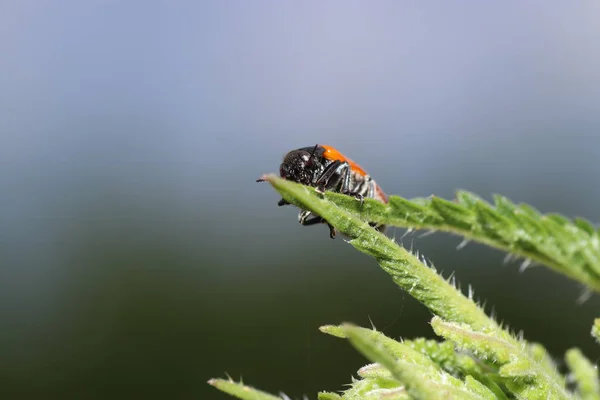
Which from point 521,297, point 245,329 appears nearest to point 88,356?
point 245,329

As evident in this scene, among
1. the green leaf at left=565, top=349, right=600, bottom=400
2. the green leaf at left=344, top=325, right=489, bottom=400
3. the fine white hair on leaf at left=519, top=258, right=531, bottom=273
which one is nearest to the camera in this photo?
the green leaf at left=344, top=325, right=489, bottom=400

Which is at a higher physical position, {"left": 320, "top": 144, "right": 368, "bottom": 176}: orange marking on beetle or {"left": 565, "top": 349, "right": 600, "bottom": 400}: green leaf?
{"left": 320, "top": 144, "right": 368, "bottom": 176}: orange marking on beetle

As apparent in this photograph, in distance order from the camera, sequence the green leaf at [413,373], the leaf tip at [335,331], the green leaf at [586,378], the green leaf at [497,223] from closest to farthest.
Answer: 1. the green leaf at [413,373]
2. the green leaf at [586,378]
3. the green leaf at [497,223]
4. the leaf tip at [335,331]

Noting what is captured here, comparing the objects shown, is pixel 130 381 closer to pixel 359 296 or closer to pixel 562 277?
pixel 359 296

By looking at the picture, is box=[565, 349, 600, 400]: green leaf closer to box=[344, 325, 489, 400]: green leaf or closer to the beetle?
box=[344, 325, 489, 400]: green leaf

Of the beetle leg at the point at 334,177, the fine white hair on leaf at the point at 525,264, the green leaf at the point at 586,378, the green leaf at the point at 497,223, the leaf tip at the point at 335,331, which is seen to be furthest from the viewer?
the beetle leg at the point at 334,177

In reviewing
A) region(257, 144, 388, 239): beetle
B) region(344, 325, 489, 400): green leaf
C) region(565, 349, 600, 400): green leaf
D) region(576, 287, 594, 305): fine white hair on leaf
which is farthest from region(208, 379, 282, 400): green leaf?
region(257, 144, 388, 239): beetle

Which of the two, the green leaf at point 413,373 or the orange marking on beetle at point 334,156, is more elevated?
the orange marking on beetle at point 334,156

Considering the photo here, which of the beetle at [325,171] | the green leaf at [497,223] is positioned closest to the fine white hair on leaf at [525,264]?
the green leaf at [497,223]

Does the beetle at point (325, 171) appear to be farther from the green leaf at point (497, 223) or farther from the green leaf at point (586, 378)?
the green leaf at point (586, 378)
